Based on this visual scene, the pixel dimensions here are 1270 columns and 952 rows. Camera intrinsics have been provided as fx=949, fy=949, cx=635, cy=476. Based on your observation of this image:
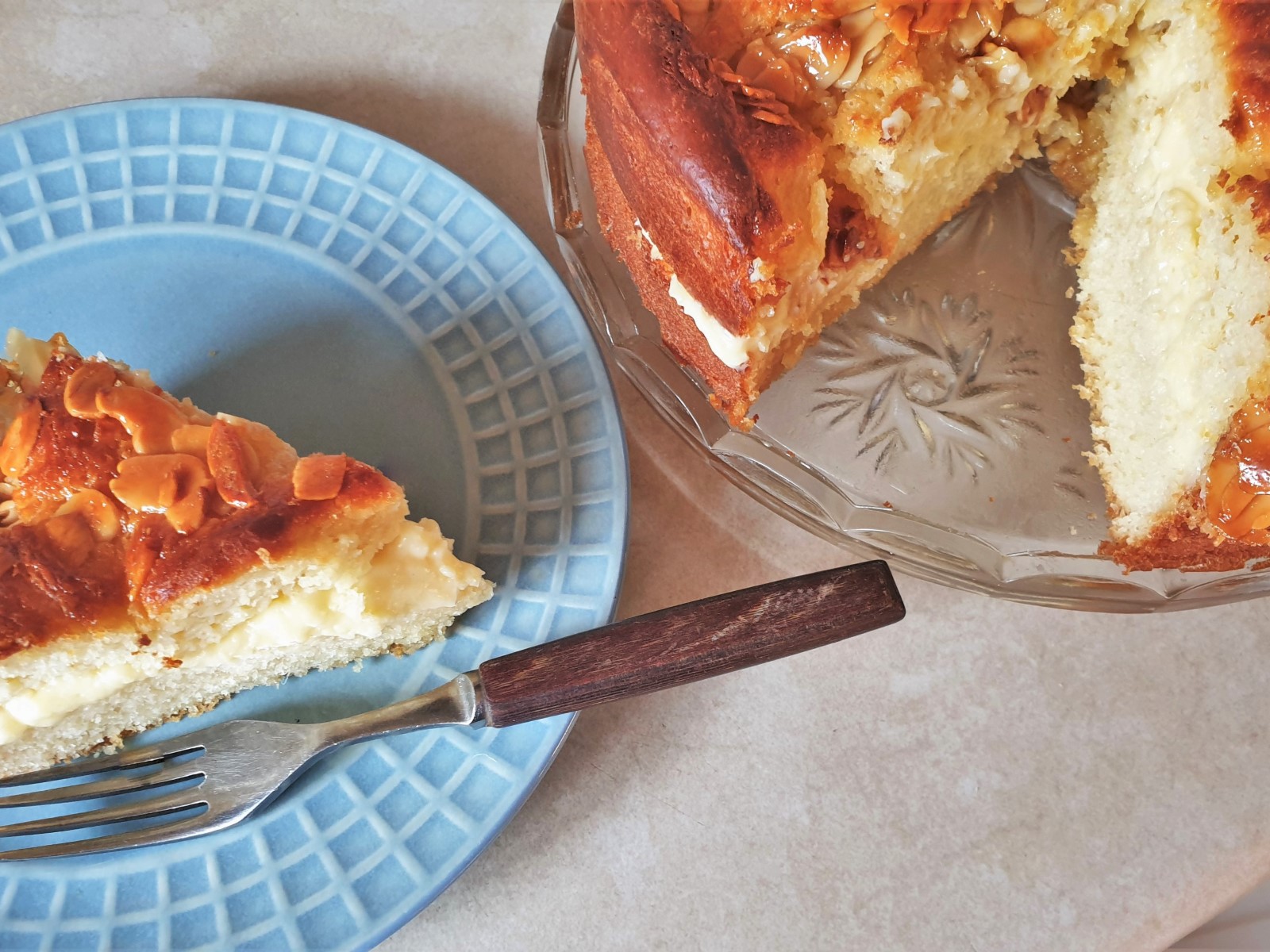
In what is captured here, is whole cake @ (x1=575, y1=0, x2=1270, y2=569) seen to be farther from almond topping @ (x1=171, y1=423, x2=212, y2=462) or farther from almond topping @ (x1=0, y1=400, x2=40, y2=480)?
almond topping @ (x1=0, y1=400, x2=40, y2=480)

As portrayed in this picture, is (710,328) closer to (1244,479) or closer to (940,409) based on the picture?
(940,409)

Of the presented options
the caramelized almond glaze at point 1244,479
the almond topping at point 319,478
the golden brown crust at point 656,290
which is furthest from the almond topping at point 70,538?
the caramelized almond glaze at point 1244,479

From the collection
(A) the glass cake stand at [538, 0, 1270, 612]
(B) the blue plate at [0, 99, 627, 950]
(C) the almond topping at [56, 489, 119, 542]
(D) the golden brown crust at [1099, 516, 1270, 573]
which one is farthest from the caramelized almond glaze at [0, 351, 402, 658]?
(D) the golden brown crust at [1099, 516, 1270, 573]

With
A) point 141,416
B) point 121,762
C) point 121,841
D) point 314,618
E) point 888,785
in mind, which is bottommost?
point 888,785

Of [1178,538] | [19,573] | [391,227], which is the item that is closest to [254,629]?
[19,573]

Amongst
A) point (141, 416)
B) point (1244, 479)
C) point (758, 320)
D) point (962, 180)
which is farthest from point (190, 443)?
point (1244, 479)
